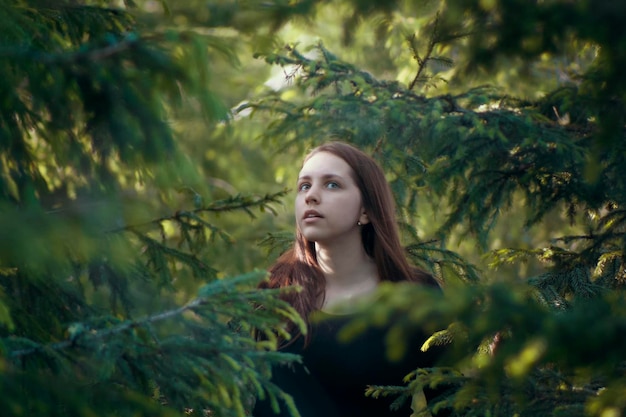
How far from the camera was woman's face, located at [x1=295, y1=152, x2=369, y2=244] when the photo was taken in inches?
152

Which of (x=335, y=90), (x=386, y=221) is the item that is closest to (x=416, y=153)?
(x=335, y=90)

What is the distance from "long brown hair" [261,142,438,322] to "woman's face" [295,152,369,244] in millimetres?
48

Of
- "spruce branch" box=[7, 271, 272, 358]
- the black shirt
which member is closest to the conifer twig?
"spruce branch" box=[7, 271, 272, 358]

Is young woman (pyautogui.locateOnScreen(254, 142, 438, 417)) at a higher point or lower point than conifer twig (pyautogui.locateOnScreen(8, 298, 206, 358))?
higher

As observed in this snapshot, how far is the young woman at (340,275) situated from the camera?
3.73 metres

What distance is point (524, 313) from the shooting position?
188 centimetres

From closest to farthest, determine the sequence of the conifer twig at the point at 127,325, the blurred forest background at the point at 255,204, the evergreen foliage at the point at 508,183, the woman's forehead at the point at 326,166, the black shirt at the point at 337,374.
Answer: the evergreen foliage at the point at 508,183
the blurred forest background at the point at 255,204
the conifer twig at the point at 127,325
the black shirt at the point at 337,374
the woman's forehead at the point at 326,166

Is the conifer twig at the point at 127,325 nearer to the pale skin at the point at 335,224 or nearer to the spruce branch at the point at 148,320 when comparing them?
the spruce branch at the point at 148,320

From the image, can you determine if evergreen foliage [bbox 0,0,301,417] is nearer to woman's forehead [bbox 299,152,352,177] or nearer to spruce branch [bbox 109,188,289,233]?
spruce branch [bbox 109,188,289,233]

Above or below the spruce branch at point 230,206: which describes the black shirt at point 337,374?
below

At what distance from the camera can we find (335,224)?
3879 mm

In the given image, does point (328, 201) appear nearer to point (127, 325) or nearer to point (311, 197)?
point (311, 197)

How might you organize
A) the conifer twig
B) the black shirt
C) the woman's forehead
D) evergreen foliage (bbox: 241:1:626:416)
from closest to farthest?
evergreen foliage (bbox: 241:1:626:416) → the conifer twig → the black shirt → the woman's forehead

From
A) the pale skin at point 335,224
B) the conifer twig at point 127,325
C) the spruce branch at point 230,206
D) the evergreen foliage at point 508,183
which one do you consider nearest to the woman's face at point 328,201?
the pale skin at point 335,224
